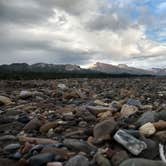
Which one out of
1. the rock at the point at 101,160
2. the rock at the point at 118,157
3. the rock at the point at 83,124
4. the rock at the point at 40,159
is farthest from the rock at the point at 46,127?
the rock at the point at 118,157

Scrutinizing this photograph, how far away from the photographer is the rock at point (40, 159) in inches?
147

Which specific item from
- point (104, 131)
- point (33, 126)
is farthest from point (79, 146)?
point (33, 126)

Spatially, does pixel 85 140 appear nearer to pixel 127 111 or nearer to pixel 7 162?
pixel 7 162

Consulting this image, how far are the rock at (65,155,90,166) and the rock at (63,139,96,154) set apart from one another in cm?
42

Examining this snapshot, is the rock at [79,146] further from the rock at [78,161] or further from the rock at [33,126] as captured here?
the rock at [33,126]

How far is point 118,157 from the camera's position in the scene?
12.4ft

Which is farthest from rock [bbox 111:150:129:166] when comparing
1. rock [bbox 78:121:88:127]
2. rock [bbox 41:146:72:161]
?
rock [bbox 78:121:88:127]

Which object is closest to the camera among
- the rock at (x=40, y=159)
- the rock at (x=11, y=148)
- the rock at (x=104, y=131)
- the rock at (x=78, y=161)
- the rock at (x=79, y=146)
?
the rock at (x=78, y=161)

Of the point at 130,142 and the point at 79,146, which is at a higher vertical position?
the point at 130,142

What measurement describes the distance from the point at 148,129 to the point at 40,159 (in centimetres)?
175

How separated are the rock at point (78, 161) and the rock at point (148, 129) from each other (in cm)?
124

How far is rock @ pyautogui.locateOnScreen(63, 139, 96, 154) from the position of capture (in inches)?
165

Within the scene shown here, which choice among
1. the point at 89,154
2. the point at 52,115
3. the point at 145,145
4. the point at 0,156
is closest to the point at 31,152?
the point at 0,156

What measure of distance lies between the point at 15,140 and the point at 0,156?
2.51ft
